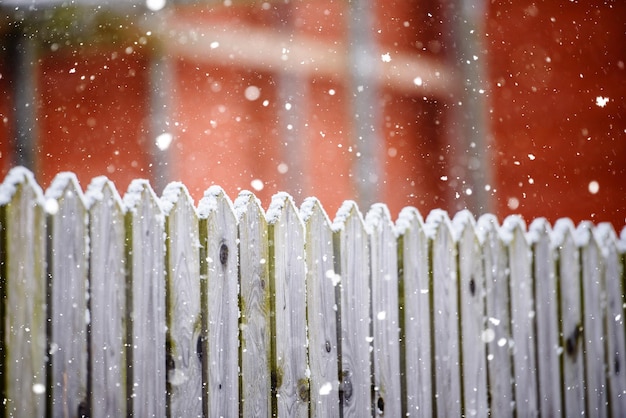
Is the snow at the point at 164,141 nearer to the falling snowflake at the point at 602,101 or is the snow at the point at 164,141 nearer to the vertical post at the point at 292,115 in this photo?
the vertical post at the point at 292,115

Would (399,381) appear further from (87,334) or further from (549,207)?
(549,207)

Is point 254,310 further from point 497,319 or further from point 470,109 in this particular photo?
point 470,109

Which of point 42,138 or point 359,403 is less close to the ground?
point 42,138

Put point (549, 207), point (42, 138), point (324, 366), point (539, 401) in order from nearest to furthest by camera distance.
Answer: point (324, 366)
point (539, 401)
point (42, 138)
point (549, 207)

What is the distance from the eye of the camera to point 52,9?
5152 millimetres

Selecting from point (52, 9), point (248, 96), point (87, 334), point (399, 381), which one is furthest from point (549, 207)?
point (52, 9)

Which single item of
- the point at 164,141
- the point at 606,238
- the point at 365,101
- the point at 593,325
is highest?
the point at 365,101

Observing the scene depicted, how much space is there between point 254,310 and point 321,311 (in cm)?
31

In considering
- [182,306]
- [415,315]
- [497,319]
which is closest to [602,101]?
[497,319]

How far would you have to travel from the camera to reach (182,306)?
2236 millimetres

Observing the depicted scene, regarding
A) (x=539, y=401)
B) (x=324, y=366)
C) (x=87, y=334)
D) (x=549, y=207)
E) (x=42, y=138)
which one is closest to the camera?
(x=87, y=334)

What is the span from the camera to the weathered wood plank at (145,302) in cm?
215

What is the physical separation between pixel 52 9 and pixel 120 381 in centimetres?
420

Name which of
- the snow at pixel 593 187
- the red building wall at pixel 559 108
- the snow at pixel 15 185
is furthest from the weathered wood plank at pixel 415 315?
the snow at pixel 593 187
